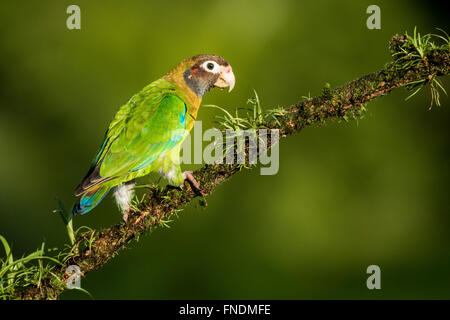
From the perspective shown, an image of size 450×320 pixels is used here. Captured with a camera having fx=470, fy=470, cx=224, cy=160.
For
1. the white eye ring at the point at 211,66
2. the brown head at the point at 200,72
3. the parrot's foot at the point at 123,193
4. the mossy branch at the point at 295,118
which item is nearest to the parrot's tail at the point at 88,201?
the parrot's foot at the point at 123,193

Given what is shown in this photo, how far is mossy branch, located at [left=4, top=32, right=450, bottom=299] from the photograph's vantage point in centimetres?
200

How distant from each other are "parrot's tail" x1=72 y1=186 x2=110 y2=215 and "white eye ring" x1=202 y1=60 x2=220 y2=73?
54.9 inches

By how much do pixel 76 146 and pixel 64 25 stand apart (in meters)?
1.76

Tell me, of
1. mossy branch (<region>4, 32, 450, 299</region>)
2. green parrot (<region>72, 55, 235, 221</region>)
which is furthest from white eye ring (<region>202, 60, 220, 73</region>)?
mossy branch (<region>4, 32, 450, 299</region>)

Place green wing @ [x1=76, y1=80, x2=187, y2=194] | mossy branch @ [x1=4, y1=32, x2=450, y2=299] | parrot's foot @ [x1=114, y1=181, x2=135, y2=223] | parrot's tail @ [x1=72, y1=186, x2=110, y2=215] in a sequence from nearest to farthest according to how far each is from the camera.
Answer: mossy branch @ [x1=4, y1=32, x2=450, y2=299], parrot's tail @ [x1=72, y1=186, x2=110, y2=215], green wing @ [x1=76, y1=80, x2=187, y2=194], parrot's foot @ [x1=114, y1=181, x2=135, y2=223]

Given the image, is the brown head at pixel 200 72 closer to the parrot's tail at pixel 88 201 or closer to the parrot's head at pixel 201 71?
the parrot's head at pixel 201 71

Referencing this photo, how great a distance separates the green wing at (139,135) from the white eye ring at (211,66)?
16.3 inches

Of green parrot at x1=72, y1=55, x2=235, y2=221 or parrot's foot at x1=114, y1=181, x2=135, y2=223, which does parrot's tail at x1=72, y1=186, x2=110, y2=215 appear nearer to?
green parrot at x1=72, y1=55, x2=235, y2=221

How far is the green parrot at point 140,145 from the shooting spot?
271cm

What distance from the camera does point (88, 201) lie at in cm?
266

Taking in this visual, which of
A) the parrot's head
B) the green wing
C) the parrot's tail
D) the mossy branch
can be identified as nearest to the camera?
the mossy branch

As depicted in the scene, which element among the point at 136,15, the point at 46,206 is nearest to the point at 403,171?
the point at 136,15

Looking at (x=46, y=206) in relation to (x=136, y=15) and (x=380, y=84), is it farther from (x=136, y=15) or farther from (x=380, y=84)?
(x=380, y=84)

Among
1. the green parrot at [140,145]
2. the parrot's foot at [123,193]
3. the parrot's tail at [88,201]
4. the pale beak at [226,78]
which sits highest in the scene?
the pale beak at [226,78]
